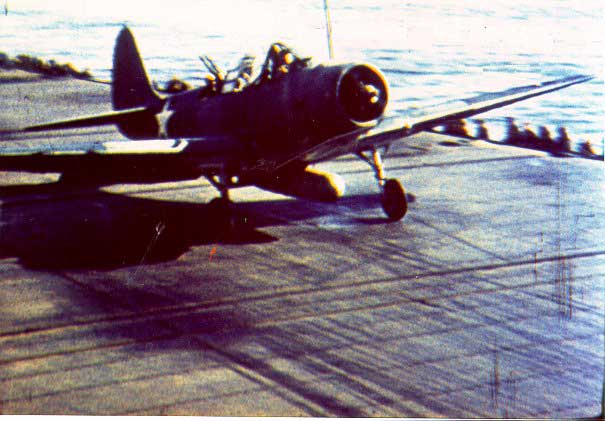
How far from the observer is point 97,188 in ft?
41.3

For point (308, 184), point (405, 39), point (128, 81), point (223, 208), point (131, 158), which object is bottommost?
point (223, 208)

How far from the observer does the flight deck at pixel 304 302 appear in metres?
6.04

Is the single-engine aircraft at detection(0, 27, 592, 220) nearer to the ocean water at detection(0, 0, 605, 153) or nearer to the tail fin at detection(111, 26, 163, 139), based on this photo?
the ocean water at detection(0, 0, 605, 153)

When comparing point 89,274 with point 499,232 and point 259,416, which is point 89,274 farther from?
point 499,232

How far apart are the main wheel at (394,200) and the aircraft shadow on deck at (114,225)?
22 cm

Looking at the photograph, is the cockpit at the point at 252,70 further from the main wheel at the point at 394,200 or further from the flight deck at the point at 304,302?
the main wheel at the point at 394,200

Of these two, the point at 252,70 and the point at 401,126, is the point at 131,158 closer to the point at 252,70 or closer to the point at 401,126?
the point at 252,70

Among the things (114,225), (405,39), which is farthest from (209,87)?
(405,39)

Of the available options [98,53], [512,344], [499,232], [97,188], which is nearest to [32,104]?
[97,188]

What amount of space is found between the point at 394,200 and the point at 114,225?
4076mm

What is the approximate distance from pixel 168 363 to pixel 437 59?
78.0ft

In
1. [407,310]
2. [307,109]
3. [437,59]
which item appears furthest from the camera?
[437,59]

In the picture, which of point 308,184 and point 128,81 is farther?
point 128,81

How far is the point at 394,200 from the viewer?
35.1ft
